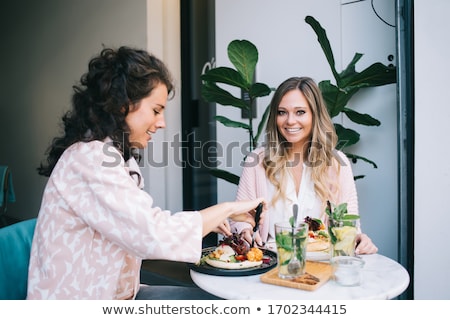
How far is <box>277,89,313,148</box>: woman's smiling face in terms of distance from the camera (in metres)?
2.09

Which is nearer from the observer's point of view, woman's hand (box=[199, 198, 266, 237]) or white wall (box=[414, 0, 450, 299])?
woman's hand (box=[199, 198, 266, 237])

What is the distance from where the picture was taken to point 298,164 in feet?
6.97

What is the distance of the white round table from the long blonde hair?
2.51ft

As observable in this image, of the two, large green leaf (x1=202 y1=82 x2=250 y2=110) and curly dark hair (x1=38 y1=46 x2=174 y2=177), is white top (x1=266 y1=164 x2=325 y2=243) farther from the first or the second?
curly dark hair (x1=38 y1=46 x2=174 y2=177)

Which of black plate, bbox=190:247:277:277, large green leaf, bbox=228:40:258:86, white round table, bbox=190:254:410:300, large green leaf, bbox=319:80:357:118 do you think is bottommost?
white round table, bbox=190:254:410:300

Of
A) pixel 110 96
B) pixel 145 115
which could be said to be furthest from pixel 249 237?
pixel 110 96

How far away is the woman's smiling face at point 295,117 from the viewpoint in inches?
82.4

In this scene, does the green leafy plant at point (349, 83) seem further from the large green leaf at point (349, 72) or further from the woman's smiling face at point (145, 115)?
the woman's smiling face at point (145, 115)

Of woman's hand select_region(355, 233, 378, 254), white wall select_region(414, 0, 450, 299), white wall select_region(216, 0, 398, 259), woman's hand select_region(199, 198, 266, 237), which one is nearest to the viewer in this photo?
woman's hand select_region(199, 198, 266, 237)

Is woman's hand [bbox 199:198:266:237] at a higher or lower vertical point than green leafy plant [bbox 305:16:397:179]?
lower

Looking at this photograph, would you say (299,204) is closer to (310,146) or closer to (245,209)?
(310,146)

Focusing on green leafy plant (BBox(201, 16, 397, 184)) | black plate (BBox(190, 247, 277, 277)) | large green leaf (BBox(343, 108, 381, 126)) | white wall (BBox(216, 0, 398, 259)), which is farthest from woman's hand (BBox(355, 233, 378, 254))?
white wall (BBox(216, 0, 398, 259))

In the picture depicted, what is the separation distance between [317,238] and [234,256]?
0.34 metres

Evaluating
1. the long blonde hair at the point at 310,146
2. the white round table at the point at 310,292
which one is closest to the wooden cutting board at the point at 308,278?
the white round table at the point at 310,292
